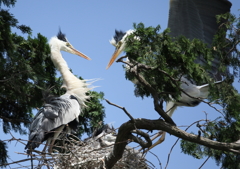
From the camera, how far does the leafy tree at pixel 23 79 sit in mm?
5230

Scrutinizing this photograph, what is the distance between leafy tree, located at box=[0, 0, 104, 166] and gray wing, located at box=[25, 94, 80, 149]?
0.22 meters

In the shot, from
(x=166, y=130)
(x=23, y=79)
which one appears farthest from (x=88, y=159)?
(x=23, y=79)

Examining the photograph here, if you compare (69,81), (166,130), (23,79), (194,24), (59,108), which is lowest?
(166,130)

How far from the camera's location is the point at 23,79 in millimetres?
5832

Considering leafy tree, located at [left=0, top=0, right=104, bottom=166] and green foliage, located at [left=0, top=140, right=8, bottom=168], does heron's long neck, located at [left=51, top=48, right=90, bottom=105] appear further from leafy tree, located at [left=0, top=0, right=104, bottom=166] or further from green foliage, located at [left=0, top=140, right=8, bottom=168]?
green foliage, located at [left=0, top=140, right=8, bottom=168]

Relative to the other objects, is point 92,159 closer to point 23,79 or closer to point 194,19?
point 23,79

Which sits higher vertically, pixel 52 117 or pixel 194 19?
pixel 194 19

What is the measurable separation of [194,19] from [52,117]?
253cm

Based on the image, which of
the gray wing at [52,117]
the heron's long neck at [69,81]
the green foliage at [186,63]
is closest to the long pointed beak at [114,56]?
the heron's long neck at [69,81]

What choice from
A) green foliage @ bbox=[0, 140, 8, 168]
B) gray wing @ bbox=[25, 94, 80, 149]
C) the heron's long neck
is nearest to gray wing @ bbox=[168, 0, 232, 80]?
the heron's long neck

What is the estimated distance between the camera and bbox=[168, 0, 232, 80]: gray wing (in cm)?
636

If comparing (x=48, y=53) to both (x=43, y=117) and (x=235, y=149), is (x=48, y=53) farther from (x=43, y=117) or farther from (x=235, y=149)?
(x=235, y=149)

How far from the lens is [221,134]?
4.28m

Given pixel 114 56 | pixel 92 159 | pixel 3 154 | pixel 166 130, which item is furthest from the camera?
pixel 114 56
